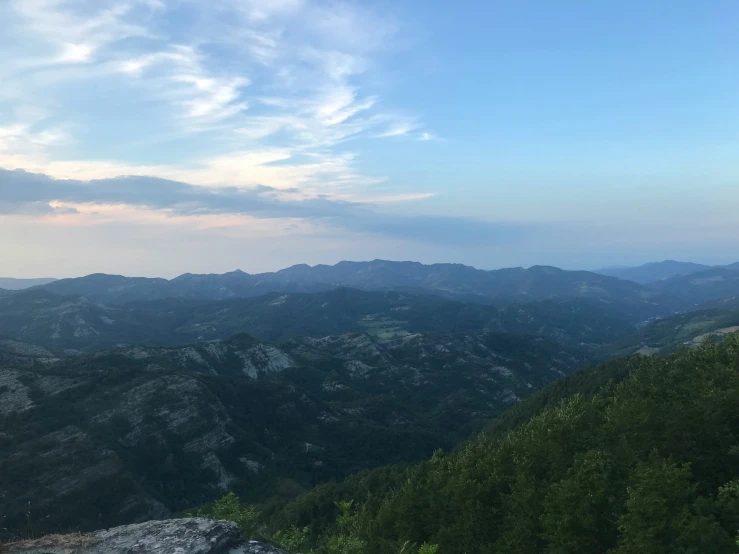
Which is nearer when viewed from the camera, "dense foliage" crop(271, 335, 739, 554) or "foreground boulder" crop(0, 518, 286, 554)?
"foreground boulder" crop(0, 518, 286, 554)

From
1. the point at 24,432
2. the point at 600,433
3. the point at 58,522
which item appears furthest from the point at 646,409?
the point at 24,432

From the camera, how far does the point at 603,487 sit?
41125 millimetres

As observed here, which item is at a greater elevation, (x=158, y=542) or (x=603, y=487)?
(x=158, y=542)

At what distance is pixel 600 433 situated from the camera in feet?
192

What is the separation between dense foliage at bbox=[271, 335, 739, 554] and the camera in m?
34.5

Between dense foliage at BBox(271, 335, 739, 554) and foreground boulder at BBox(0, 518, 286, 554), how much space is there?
21105 millimetres

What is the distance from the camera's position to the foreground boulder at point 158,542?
29.7m

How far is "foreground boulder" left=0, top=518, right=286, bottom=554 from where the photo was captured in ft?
97.6

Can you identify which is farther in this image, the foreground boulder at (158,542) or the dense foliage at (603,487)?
the dense foliage at (603,487)

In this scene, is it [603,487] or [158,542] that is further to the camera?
[603,487]

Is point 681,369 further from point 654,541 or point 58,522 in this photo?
point 58,522

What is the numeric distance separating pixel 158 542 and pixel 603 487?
A: 3768 cm

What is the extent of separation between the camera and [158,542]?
31.0 meters

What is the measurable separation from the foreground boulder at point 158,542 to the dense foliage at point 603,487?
21105 millimetres
